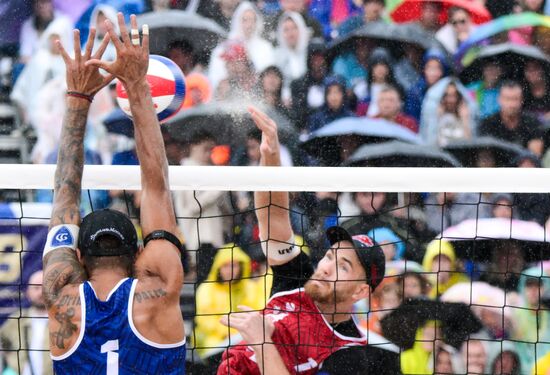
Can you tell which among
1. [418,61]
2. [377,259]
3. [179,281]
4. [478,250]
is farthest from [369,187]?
[418,61]

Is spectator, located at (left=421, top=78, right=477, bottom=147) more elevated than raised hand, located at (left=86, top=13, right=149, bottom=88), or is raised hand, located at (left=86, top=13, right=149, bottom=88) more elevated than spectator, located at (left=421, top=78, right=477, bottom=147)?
spectator, located at (left=421, top=78, right=477, bottom=147)

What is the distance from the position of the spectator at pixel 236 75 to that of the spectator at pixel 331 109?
1.77 feet

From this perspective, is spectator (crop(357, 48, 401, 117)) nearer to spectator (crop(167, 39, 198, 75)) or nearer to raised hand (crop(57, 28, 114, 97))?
spectator (crop(167, 39, 198, 75))

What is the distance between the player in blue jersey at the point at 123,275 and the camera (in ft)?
8.77

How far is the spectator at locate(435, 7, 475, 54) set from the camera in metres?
7.34

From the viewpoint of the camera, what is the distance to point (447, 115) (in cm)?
718

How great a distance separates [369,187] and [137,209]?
337cm

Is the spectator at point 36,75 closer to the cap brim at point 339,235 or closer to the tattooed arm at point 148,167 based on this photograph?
the cap brim at point 339,235

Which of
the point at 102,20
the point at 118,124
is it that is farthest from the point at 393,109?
the point at 102,20

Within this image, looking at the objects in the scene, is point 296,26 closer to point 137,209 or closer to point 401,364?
point 137,209

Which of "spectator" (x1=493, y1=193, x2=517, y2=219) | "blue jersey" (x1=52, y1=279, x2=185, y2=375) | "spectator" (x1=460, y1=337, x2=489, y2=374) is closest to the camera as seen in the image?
"blue jersey" (x1=52, y1=279, x2=185, y2=375)

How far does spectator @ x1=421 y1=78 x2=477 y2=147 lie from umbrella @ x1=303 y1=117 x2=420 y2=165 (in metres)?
0.16

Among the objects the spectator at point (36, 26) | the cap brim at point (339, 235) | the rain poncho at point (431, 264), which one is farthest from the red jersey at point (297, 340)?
the spectator at point (36, 26)

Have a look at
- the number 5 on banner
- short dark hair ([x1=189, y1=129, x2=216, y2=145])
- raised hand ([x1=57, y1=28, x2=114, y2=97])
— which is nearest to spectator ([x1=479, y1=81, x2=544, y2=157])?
short dark hair ([x1=189, y1=129, x2=216, y2=145])
